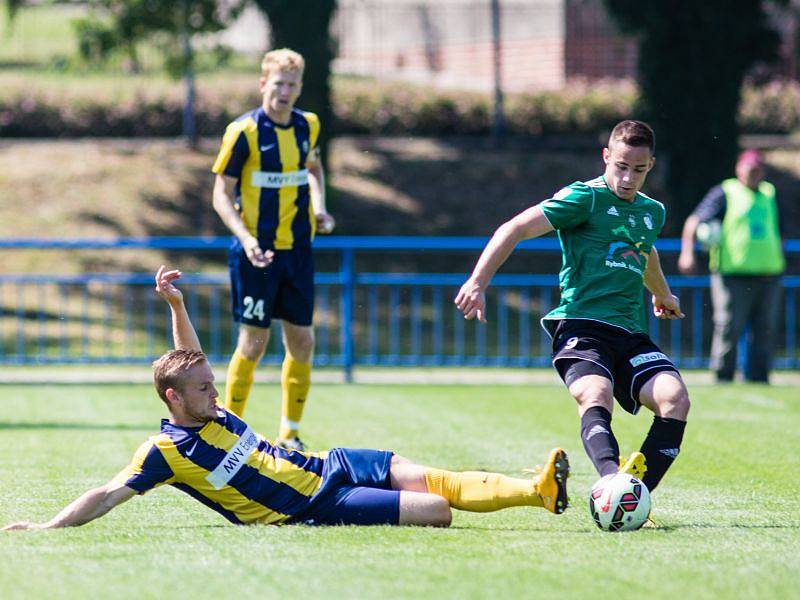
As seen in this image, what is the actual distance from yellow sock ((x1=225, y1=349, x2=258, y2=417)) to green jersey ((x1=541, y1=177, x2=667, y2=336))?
2.65 metres

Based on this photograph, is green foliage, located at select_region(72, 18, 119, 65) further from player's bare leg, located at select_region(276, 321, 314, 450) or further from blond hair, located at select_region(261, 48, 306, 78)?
player's bare leg, located at select_region(276, 321, 314, 450)

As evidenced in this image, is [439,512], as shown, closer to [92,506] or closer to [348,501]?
[348,501]

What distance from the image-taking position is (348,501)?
227 inches

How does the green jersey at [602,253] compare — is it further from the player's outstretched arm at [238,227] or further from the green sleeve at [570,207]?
the player's outstretched arm at [238,227]

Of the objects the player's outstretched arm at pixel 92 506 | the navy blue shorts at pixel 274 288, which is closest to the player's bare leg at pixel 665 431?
the player's outstretched arm at pixel 92 506

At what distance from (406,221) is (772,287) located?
8.67m

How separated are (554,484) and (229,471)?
1341 millimetres

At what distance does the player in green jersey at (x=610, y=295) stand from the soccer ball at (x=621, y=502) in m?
0.32

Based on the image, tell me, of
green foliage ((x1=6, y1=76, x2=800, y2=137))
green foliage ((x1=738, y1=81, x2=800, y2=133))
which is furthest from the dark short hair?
green foliage ((x1=738, y1=81, x2=800, y2=133))

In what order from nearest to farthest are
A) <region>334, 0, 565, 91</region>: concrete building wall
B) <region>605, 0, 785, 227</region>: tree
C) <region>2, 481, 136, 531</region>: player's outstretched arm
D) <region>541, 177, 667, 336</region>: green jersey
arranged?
<region>2, 481, 136, 531</region>: player's outstretched arm, <region>541, 177, 667, 336</region>: green jersey, <region>605, 0, 785, 227</region>: tree, <region>334, 0, 565, 91</region>: concrete building wall

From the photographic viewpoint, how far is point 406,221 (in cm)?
2141

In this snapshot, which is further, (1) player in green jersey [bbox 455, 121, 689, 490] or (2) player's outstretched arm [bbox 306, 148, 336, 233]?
(2) player's outstretched arm [bbox 306, 148, 336, 233]

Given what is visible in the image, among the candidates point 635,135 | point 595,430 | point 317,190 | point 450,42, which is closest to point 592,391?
point 595,430

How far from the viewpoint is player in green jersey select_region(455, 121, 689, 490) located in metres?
5.98
